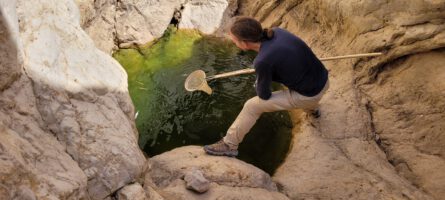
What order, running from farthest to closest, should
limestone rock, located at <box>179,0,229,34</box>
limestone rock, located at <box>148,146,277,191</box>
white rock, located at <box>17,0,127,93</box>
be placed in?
limestone rock, located at <box>179,0,229,34</box> < limestone rock, located at <box>148,146,277,191</box> < white rock, located at <box>17,0,127,93</box>

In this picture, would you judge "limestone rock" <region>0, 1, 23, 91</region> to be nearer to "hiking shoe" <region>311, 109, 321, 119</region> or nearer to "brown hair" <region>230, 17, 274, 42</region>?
"brown hair" <region>230, 17, 274, 42</region>

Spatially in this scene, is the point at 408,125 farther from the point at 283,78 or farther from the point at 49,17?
the point at 49,17

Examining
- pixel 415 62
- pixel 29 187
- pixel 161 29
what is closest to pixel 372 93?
pixel 415 62

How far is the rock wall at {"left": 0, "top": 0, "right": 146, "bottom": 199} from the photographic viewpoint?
2.60 m

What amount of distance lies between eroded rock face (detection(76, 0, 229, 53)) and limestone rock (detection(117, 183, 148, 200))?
3891mm

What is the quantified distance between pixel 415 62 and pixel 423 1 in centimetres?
83

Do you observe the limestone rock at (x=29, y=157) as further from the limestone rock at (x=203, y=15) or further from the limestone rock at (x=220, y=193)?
the limestone rock at (x=203, y=15)

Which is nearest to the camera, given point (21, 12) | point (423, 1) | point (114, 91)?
point (21, 12)

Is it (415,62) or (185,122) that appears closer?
(415,62)

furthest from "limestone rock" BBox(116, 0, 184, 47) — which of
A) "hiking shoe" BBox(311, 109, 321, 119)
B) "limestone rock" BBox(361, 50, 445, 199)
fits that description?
"limestone rock" BBox(361, 50, 445, 199)

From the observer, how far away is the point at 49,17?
3744 millimetres

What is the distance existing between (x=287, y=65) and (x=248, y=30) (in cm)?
58

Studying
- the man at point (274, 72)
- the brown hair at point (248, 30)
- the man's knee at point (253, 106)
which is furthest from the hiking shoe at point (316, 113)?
the brown hair at point (248, 30)

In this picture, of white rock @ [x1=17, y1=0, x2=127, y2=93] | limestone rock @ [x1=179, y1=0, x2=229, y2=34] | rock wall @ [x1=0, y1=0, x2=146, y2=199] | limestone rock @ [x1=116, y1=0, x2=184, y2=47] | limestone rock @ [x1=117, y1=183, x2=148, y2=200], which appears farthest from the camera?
limestone rock @ [x1=179, y1=0, x2=229, y2=34]
